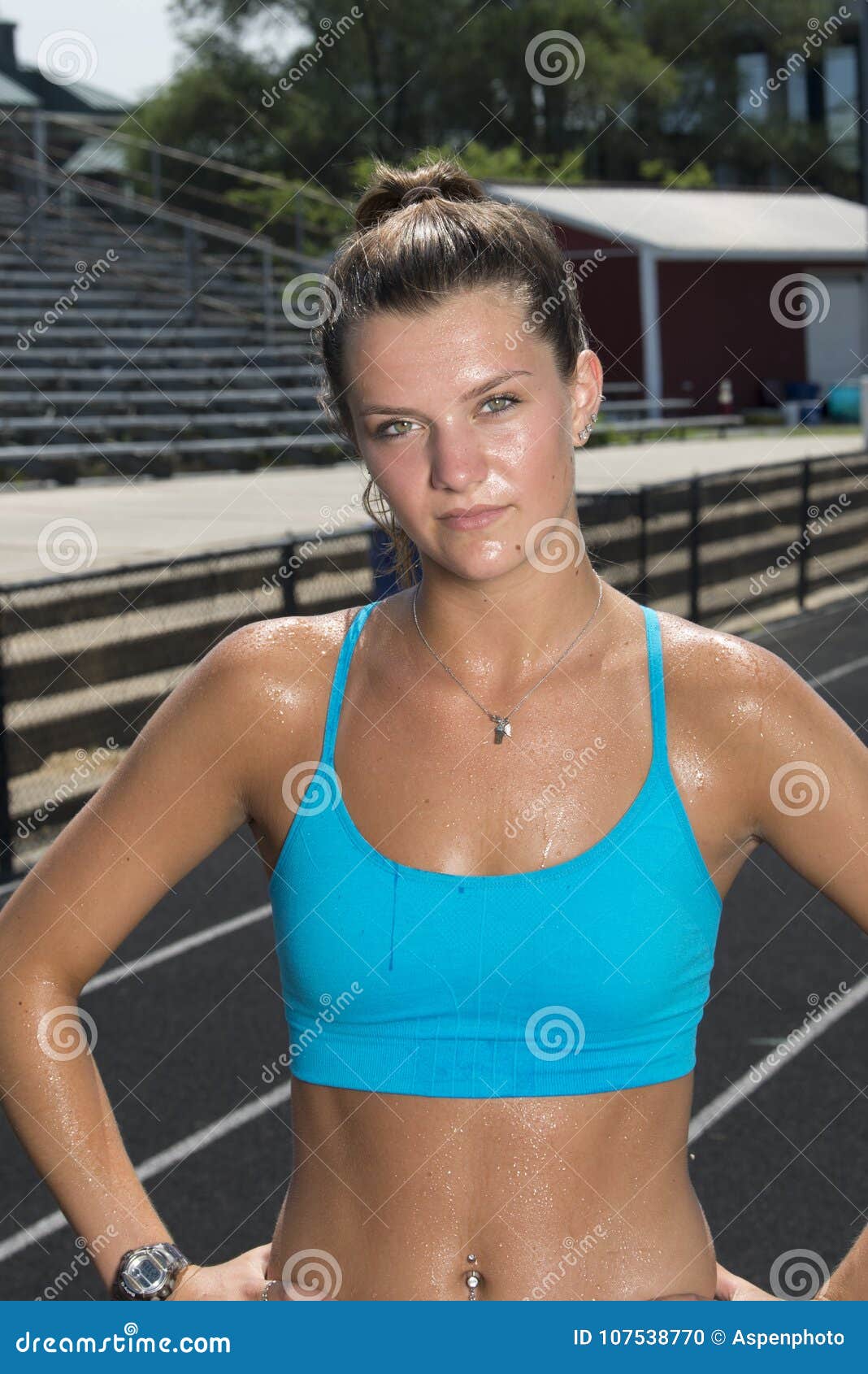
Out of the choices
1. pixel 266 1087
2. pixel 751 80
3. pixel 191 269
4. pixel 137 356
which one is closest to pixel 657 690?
pixel 266 1087

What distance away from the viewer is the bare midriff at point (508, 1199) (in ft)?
6.16

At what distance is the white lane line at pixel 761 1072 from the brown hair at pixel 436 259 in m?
3.64

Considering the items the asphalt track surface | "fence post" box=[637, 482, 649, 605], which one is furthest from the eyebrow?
"fence post" box=[637, 482, 649, 605]

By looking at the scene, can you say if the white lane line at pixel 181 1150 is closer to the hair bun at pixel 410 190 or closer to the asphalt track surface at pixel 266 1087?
the asphalt track surface at pixel 266 1087

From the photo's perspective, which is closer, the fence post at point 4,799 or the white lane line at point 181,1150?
the white lane line at point 181,1150

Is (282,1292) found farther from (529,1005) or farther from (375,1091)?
(529,1005)

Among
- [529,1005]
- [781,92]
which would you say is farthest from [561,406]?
[781,92]

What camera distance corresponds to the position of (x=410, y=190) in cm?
199

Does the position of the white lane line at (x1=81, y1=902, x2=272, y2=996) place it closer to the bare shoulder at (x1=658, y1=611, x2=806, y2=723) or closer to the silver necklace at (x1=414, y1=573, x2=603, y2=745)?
the silver necklace at (x1=414, y1=573, x2=603, y2=745)

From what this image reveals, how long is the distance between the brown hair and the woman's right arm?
1.29 feet

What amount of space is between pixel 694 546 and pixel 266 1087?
31.1 feet

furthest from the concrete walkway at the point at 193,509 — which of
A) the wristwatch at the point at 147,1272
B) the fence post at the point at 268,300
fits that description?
the wristwatch at the point at 147,1272
